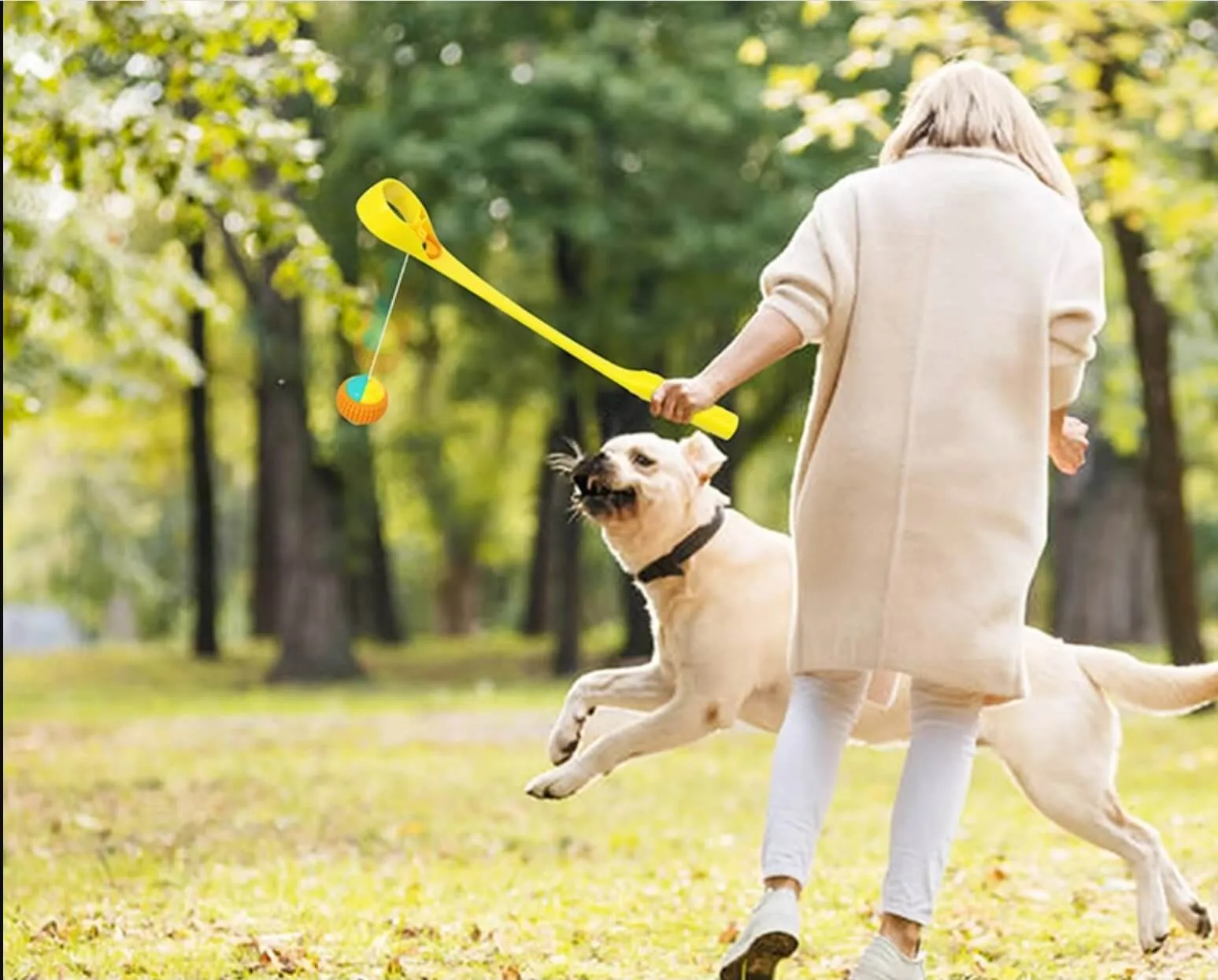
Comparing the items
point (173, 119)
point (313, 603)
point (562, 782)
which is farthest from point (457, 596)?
point (562, 782)

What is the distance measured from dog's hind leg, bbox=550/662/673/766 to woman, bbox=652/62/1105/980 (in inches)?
31.7

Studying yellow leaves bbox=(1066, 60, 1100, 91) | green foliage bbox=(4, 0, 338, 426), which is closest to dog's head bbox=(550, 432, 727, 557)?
green foliage bbox=(4, 0, 338, 426)

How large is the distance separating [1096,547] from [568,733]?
2256 cm

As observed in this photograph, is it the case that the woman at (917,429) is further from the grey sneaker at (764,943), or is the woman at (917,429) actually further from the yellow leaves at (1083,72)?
the yellow leaves at (1083,72)

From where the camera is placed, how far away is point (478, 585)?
43.1m

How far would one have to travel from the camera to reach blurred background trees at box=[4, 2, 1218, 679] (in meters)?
10.2

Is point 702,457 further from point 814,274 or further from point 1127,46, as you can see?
point 1127,46

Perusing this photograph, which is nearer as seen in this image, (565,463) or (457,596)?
(565,463)

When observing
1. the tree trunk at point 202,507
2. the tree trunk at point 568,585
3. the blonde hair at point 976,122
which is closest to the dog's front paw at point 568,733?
the blonde hair at point 976,122

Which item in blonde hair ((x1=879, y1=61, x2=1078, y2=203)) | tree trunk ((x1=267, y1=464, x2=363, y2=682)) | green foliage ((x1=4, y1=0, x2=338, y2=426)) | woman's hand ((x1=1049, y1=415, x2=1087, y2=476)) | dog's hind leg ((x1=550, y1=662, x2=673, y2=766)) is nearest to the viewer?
blonde hair ((x1=879, y1=61, x2=1078, y2=203))

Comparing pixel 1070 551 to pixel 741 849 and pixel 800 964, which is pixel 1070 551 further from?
pixel 800 964

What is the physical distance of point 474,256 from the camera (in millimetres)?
23812

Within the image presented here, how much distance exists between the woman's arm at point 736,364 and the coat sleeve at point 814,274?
0.09 feet

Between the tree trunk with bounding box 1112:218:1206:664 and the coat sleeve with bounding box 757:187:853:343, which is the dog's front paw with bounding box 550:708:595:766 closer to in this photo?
the coat sleeve with bounding box 757:187:853:343
